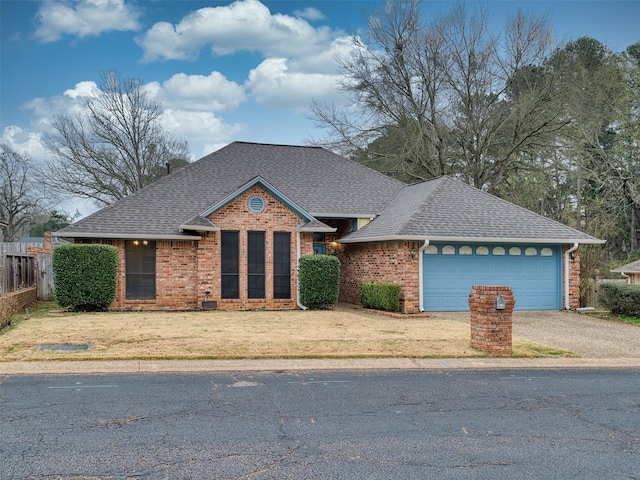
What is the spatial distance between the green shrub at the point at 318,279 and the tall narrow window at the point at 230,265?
2144 millimetres

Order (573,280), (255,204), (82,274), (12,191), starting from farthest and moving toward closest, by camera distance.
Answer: (12,191)
(573,280)
(255,204)
(82,274)

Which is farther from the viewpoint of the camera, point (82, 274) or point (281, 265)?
point (281, 265)

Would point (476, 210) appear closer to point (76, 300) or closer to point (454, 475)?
point (76, 300)

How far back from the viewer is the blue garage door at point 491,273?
61.9 feet

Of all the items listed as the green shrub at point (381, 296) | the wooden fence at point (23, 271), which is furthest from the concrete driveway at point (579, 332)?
the wooden fence at point (23, 271)

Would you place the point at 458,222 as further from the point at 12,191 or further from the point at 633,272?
the point at 12,191

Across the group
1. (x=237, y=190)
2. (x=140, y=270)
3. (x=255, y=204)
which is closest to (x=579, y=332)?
(x=255, y=204)

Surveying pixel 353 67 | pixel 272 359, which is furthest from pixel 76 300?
pixel 353 67

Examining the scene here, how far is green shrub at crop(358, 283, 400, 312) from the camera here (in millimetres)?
18266

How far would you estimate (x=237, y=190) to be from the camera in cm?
1891

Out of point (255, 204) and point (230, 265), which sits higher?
point (255, 204)

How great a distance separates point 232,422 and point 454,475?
2.60 meters

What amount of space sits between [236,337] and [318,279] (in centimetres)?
679

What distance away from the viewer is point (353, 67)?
104 ft
